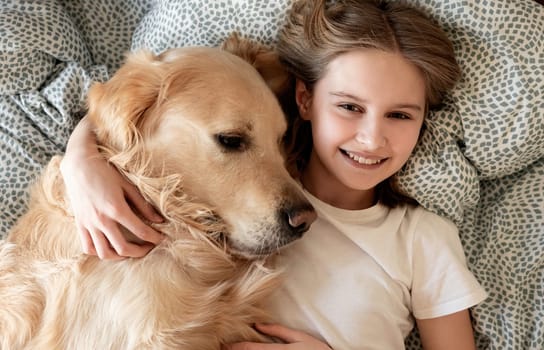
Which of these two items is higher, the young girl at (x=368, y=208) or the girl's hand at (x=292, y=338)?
the young girl at (x=368, y=208)

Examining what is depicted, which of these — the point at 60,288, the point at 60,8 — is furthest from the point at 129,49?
the point at 60,288

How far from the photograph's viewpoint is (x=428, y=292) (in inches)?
59.2

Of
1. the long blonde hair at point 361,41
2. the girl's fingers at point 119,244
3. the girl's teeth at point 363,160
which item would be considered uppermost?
the long blonde hair at point 361,41

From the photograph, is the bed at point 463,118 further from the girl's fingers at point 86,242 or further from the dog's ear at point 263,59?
the girl's fingers at point 86,242

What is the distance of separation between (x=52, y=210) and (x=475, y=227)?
1210 millimetres

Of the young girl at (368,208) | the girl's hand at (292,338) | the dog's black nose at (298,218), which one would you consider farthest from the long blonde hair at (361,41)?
the girl's hand at (292,338)

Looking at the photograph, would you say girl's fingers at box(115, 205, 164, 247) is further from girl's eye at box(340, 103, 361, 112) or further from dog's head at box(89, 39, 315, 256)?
girl's eye at box(340, 103, 361, 112)

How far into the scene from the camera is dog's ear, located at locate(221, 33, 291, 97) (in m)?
1.56

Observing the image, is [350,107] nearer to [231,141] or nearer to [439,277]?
[231,141]

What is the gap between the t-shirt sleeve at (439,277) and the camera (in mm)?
1479

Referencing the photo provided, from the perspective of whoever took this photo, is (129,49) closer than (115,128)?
No

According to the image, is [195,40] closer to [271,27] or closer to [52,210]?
[271,27]

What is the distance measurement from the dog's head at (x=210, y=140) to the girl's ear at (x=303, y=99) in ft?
0.82

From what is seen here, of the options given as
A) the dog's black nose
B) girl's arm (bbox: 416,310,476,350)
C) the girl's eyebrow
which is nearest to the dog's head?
the dog's black nose
